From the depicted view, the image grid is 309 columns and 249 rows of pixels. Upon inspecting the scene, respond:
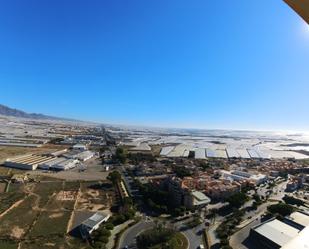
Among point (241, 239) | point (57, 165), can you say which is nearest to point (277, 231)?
point (241, 239)

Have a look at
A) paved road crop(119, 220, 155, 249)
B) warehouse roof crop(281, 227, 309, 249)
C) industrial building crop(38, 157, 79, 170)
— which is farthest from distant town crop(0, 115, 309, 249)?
warehouse roof crop(281, 227, 309, 249)

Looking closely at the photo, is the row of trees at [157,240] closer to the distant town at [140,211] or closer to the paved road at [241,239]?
the distant town at [140,211]

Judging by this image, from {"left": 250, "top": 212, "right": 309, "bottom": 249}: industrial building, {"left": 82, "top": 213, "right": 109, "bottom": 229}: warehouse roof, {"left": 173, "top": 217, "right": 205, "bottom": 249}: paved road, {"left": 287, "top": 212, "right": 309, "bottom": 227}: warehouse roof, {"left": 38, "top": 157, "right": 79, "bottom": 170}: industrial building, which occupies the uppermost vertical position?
{"left": 38, "top": 157, "right": 79, "bottom": 170}: industrial building

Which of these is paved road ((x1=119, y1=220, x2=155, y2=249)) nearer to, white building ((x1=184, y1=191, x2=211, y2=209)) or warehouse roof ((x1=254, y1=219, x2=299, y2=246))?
white building ((x1=184, y1=191, x2=211, y2=209))

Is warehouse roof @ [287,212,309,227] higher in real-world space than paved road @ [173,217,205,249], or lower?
higher

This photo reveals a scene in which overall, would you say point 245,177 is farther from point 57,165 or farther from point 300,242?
point 300,242

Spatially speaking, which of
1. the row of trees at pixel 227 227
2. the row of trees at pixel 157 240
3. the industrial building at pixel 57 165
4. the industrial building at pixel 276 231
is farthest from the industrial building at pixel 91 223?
the industrial building at pixel 57 165
